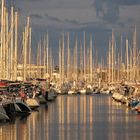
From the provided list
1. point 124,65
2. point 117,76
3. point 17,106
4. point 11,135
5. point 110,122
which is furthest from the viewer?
point 117,76

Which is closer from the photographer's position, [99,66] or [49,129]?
[49,129]

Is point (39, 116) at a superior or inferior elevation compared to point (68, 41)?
inferior

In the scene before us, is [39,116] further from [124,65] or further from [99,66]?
[99,66]

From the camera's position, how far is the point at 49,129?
53.4m

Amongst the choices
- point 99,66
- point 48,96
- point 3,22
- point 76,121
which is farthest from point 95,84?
point 76,121

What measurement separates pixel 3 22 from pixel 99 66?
343 feet

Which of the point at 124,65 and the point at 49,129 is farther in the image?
the point at 124,65

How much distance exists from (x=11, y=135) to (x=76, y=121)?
1606cm

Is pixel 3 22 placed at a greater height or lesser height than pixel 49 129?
greater

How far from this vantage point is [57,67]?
170375 mm

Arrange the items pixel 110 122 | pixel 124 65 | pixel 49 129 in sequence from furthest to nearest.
Answer: pixel 124 65, pixel 110 122, pixel 49 129

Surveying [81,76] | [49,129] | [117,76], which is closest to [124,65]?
[117,76]

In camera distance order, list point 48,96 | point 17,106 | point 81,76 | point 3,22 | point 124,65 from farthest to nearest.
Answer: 1. point 81,76
2. point 124,65
3. point 48,96
4. point 3,22
5. point 17,106

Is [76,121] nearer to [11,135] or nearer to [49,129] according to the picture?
[49,129]
